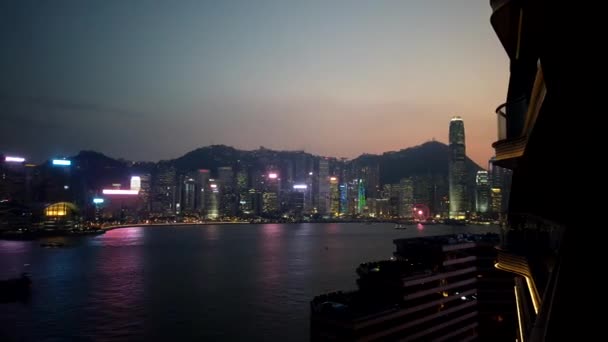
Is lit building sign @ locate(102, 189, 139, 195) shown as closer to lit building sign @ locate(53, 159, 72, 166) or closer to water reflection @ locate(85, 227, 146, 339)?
lit building sign @ locate(53, 159, 72, 166)

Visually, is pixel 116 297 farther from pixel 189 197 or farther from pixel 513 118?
pixel 189 197

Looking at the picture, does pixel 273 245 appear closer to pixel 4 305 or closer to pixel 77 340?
pixel 4 305

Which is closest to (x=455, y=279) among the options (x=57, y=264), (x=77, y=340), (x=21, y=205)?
(x=77, y=340)

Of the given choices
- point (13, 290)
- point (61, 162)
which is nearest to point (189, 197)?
point (61, 162)

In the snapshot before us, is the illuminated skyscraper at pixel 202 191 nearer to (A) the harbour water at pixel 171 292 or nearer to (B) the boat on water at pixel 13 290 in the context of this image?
(A) the harbour water at pixel 171 292

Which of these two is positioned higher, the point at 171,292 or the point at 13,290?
the point at 13,290

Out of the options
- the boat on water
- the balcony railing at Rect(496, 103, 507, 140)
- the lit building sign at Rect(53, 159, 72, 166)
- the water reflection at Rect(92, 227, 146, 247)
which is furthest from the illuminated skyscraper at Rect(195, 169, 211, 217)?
the balcony railing at Rect(496, 103, 507, 140)
